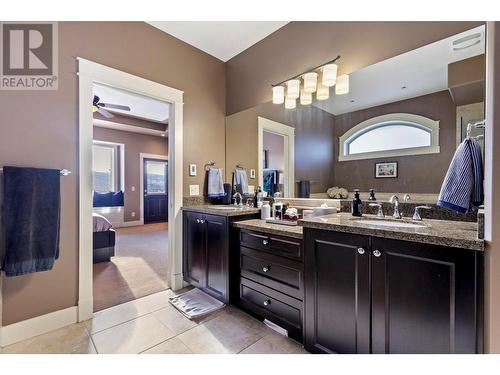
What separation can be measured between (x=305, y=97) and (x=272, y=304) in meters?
1.85

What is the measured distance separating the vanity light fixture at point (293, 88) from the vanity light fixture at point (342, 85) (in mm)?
402

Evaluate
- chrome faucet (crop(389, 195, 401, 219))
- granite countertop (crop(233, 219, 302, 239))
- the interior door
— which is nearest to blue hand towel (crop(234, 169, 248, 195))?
granite countertop (crop(233, 219, 302, 239))

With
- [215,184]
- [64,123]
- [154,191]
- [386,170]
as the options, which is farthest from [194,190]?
[154,191]

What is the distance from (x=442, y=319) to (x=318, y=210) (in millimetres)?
984

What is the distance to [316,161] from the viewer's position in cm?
212

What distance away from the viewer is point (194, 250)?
7.64 feet

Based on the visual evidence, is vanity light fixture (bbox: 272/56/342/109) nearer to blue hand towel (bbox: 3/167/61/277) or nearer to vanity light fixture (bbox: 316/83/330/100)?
vanity light fixture (bbox: 316/83/330/100)

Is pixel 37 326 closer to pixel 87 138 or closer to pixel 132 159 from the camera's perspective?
pixel 87 138

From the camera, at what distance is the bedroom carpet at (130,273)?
2248 mm

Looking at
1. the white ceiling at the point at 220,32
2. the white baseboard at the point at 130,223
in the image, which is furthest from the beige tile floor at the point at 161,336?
the white baseboard at the point at 130,223

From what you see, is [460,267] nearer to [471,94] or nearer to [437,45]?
[471,94]

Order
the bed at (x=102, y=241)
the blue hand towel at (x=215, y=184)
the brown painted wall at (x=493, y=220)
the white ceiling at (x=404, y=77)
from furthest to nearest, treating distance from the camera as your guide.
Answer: the bed at (x=102, y=241) < the blue hand towel at (x=215, y=184) < the white ceiling at (x=404, y=77) < the brown painted wall at (x=493, y=220)

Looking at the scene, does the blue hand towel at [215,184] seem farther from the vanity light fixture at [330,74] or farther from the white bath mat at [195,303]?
the vanity light fixture at [330,74]
